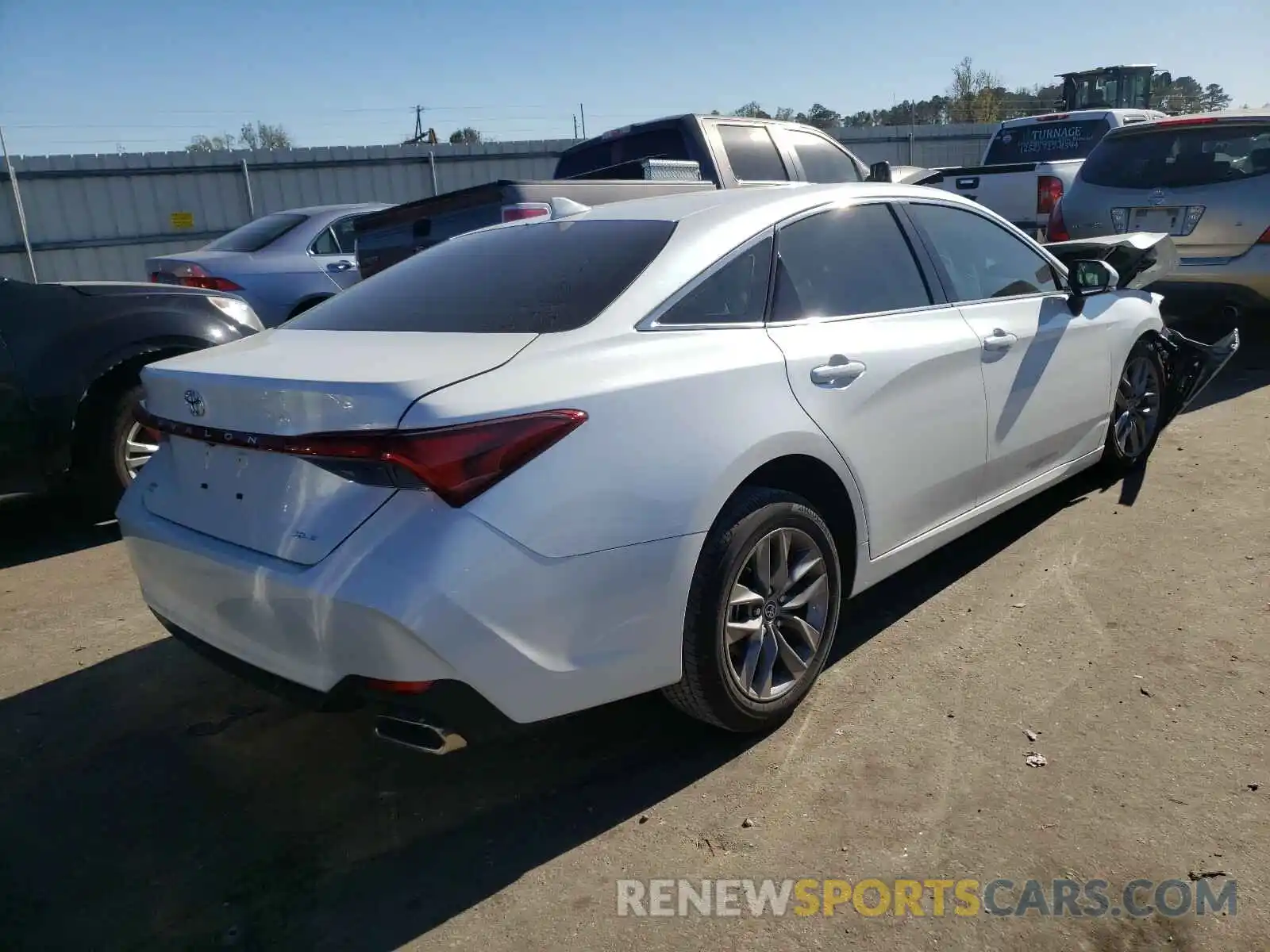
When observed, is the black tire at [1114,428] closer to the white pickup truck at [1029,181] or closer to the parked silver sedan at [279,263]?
the white pickup truck at [1029,181]

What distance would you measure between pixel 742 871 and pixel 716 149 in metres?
6.14

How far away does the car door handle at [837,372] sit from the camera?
3.02m

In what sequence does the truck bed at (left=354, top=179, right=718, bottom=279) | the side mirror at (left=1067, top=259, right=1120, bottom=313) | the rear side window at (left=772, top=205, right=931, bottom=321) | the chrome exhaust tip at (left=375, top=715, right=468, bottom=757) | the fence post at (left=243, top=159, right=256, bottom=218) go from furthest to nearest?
the fence post at (left=243, top=159, right=256, bottom=218) → the truck bed at (left=354, top=179, right=718, bottom=279) → the side mirror at (left=1067, top=259, right=1120, bottom=313) → the rear side window at (left=772, top=205, right=931, bottom=321) → the chrome exhaust tip at (left=375, top=715, right=468, bottom=757)

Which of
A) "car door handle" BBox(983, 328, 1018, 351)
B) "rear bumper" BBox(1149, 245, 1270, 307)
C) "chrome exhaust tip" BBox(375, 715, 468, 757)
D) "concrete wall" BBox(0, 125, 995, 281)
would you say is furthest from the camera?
"concrete wall" BBox(0, 125, 995, 281)

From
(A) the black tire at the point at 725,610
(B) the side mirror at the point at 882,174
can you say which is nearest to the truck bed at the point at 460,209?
(B) the side mirror at the point at 882,174

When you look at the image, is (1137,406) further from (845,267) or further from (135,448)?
(135,448)

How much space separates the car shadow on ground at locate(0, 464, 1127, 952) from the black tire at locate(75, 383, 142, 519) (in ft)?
5.63

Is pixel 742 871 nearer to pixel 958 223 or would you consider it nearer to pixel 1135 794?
pixel 1135 794

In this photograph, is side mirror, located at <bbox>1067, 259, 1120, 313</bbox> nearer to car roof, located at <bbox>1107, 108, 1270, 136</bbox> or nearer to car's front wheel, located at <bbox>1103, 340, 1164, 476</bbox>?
car's front wheel, located at <bbox>1103, 340, 1164, 476</bbox>

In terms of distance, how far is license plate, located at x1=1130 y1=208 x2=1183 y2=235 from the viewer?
730cm

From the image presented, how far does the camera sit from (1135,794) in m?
2.63

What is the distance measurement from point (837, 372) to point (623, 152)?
551 centimetres

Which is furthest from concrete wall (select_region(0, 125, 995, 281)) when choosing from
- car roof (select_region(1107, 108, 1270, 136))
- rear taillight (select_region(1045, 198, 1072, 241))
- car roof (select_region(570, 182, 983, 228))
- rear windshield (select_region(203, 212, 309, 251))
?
car roof (select_region(570, 182, 983, 228))

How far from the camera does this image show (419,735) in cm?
232
